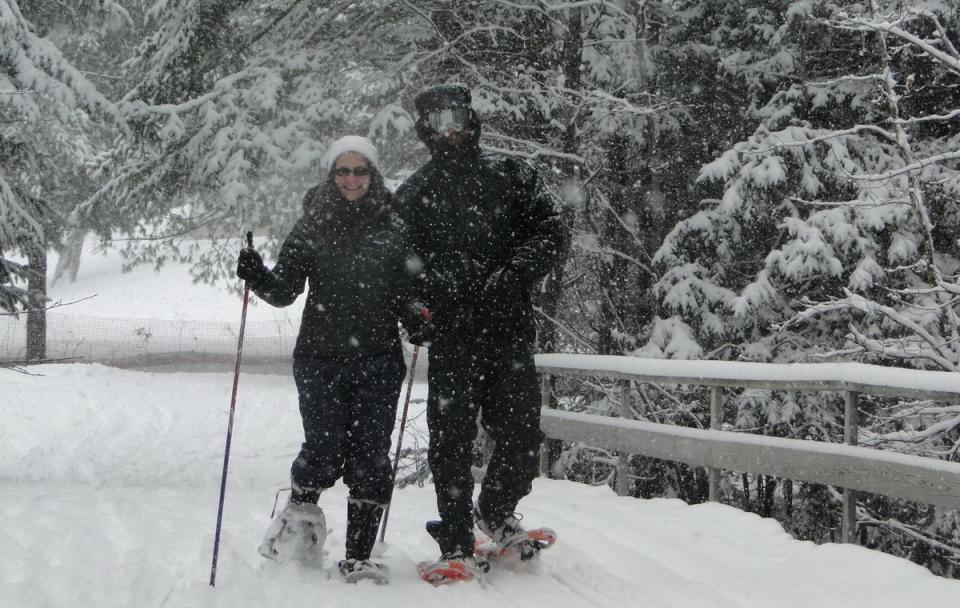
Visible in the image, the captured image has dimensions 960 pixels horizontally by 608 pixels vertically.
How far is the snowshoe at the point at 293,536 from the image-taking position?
141 inches

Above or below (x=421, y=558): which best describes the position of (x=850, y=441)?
above

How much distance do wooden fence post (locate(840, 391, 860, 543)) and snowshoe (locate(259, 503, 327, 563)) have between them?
2480 mm

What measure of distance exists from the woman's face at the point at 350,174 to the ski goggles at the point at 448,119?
0.34 metres

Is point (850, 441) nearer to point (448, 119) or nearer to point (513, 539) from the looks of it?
point (513, 539)

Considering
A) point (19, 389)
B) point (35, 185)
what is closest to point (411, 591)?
point (19, 389)

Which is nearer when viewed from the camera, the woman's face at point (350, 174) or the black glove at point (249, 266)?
the black glove at point (249, 266)

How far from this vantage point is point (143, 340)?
26453 mm

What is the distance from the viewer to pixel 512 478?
379 centimetres

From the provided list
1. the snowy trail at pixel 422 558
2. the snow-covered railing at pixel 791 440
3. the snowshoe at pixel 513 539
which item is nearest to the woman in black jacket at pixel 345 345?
the snowy trail at pixel 422 558

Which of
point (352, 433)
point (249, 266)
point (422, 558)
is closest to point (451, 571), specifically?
point (422, 558)

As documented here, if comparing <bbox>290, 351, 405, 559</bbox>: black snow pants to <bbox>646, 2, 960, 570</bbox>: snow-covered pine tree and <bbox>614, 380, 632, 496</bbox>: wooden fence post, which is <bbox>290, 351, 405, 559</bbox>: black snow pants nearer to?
<bbox>614, 380, 632, 496</bbox>: wooden fence post

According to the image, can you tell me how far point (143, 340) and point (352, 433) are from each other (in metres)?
24.6

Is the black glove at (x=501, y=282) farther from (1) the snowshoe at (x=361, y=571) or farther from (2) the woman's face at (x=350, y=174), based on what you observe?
(1) the snowshoe at (x=361, y=571)

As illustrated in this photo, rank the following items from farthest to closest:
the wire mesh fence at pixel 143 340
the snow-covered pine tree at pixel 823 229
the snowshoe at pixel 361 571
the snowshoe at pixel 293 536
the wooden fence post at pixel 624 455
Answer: the wire mesh fence at pixel 143 340, the snow-covered pine tree at pixel 823 229, the wooden fence post at pixel 624 455, the snowshoe at pixel 293 536, the snowshoe at pixel 361 571
